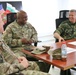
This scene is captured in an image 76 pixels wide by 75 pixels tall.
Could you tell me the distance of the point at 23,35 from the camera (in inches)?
120

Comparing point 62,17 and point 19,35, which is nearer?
point 19,35

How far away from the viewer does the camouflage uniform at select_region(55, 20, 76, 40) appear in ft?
11.1

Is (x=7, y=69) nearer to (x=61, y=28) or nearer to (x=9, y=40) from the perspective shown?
(x=9, y=40)

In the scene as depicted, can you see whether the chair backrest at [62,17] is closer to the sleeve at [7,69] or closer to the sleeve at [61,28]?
the sleeve at [61,28]

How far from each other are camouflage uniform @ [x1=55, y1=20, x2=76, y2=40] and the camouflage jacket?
1.88ft

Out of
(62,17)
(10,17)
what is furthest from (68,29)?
(10,17)

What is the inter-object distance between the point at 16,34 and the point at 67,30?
106cm

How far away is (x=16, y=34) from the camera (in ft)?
9.82

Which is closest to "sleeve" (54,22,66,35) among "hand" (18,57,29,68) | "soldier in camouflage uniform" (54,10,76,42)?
"soldier in camouflage uniform" (54,10,76,42)

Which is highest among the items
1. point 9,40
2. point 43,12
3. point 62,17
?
point 43,12

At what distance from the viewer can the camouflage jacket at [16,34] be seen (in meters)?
2.93

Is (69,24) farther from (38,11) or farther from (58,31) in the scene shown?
(38,11)

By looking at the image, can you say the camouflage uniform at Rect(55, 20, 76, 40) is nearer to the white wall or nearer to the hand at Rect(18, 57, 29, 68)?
the hand at Rect(18, 57, 29, 68)

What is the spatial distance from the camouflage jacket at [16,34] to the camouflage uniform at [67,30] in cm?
57
